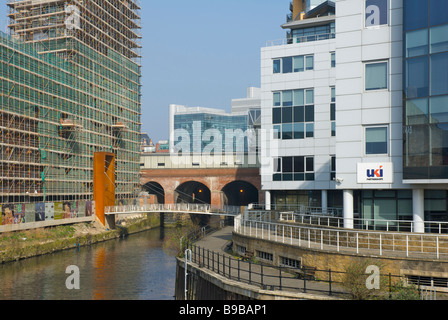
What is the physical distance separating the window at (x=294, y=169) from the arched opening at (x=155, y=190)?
133ft

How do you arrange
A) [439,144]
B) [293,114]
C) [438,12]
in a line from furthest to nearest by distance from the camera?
[293,114] < [438,12] < [439,144]

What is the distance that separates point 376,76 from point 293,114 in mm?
19031

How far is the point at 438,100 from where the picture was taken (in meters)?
23.1

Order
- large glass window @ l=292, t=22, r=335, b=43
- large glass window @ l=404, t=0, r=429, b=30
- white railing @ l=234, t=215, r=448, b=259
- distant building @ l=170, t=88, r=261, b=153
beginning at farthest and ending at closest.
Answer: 1. distant building @ l=170, t=88, r=261, b=153
2. large glass window @ l=292, t=22, r=335, b=43
3. large glass window @ l=404, t=0, r=429, b=30
4. white railing @ l=234, t=215, r=448, b=259

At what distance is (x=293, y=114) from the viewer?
45125 mm

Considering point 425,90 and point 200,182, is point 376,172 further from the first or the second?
point 200,182

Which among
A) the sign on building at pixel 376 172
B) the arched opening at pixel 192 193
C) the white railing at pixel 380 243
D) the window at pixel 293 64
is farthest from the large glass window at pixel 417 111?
the arched opening at pixel 192 193

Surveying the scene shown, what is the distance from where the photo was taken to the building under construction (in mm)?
48969

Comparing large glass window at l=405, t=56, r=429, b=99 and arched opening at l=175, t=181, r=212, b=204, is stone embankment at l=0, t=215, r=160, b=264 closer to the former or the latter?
arched opening at l=175, t=181, r=212, b=204

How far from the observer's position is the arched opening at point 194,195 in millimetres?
75613

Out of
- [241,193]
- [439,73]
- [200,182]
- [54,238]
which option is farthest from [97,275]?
[241,193]

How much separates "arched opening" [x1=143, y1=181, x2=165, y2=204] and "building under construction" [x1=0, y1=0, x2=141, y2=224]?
249 inches

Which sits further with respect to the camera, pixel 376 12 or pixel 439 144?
pixel 376 12

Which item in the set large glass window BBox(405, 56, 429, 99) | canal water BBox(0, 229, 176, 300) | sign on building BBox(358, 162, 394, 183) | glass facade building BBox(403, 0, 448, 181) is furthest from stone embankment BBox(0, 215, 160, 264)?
large glass window BBox(405, 56, 429, 99)
